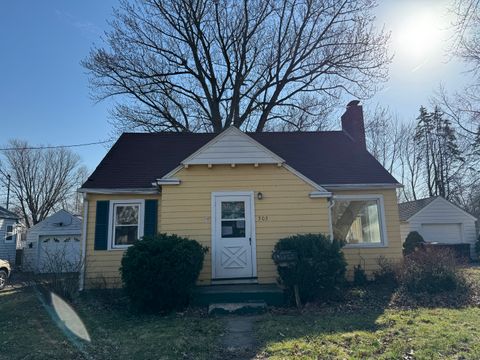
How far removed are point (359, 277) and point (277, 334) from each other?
558 centimetres

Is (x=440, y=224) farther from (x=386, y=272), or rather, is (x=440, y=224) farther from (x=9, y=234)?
(x=9, y=234)

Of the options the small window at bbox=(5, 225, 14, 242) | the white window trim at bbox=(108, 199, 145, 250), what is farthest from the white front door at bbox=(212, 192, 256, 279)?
the small window at bbox=(5, 225, 14, 242)

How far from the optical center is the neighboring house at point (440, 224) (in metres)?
22.2

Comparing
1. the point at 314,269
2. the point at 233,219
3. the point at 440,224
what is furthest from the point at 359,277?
the point at 440,224

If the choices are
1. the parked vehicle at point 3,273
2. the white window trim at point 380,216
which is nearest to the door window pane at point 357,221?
the white window trim at point 380,216

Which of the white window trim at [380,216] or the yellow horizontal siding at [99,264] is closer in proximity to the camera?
the yellow horizontal siding at [99,264]

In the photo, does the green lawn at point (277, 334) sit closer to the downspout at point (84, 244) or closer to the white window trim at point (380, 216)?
the downspout at point (84, 244)

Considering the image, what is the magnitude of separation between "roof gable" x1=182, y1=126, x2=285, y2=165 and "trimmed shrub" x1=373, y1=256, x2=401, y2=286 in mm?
4572

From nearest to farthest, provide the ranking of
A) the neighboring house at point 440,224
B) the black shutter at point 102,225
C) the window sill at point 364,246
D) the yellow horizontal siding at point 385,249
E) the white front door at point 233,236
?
the white front door at point 233,236, the black shutter at point 102,225, the yellow horizontal siding at point 385,249, the window sill at point 364,246, the neighboring house at point 440,224

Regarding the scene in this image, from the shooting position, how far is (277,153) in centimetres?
1323

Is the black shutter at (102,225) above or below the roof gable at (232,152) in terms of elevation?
below

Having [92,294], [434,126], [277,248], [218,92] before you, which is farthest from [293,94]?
[434,126]

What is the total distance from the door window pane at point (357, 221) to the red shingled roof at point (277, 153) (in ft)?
2.76

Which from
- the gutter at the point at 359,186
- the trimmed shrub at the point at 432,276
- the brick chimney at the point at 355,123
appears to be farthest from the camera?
the brick chimney at the point at 355,123
